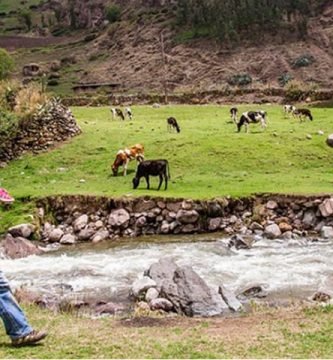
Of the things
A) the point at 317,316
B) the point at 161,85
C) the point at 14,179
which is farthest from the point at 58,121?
the point at 161,85

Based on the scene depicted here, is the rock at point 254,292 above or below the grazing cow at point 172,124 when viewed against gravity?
below

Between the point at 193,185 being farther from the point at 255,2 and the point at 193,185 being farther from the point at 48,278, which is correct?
the point at 255,2

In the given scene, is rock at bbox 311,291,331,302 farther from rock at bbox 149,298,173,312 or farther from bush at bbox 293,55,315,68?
bush at bbox 293,55,315,68

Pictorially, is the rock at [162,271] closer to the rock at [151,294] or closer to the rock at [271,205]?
the rock at [151,294]

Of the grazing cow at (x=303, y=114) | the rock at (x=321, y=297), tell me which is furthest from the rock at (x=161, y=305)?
the grazing cow at (x=303, y=114)

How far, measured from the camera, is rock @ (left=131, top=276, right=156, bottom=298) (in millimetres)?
14750

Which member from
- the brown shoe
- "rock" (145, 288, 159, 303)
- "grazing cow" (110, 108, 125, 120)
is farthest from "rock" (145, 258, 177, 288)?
"grazing cow" (110, 108, 125, 120)

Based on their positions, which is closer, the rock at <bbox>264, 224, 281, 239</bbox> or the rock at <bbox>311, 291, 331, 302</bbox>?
the rock at <bbox>311, 291, 331, 302</bbox>

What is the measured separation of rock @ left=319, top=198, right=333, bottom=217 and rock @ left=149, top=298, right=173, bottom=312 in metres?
10.6

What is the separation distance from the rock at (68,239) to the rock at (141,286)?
26.1 ft

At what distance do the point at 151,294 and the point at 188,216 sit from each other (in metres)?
9.27

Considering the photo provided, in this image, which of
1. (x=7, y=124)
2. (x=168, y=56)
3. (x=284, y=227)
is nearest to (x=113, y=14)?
(x=168, y=56)

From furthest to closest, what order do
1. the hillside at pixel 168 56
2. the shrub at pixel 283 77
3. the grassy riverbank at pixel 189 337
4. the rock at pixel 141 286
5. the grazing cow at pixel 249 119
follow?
the hillside at pixel 168 56 < the shrub at pixel 283 77 < the grazing cow at pixel 249 119 < the rock at pixel 141 286 < the grassy riverbank at pixel 189 337

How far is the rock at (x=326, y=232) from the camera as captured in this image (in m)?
21.5
